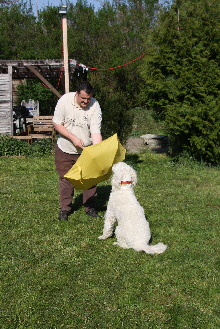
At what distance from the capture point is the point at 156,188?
7.48 metres

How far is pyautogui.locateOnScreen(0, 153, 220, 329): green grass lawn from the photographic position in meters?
3.25

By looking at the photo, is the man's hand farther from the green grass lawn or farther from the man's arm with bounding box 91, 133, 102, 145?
the green grass lawn

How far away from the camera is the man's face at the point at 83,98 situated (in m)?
5.02

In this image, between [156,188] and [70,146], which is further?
[156,188]

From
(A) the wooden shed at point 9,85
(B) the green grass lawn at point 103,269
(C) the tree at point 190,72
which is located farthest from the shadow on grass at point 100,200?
(A) the wooden shed at point 9,85

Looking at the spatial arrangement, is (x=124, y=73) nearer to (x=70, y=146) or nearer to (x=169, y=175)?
(x=169, y=175)

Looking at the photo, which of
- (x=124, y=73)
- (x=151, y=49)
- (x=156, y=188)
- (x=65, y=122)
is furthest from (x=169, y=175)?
(x=124, y=73)

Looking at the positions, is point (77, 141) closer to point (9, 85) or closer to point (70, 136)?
point (70, 136)

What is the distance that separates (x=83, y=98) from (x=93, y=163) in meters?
0.85

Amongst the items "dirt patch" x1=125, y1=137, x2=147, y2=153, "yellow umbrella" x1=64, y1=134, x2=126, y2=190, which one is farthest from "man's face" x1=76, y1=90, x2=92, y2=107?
"dirt patch" x1=125, y1=137, x2=147, y2=153

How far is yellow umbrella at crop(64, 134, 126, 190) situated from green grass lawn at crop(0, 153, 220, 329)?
702 mm

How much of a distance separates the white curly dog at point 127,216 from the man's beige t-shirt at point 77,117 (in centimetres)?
103

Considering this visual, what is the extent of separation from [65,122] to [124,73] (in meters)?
15.4

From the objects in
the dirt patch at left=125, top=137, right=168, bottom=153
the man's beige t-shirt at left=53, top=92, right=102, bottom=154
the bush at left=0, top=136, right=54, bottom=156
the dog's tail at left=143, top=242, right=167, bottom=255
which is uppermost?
the man's beige t-shirt at left=53, top=92, right=102, bottom=154
